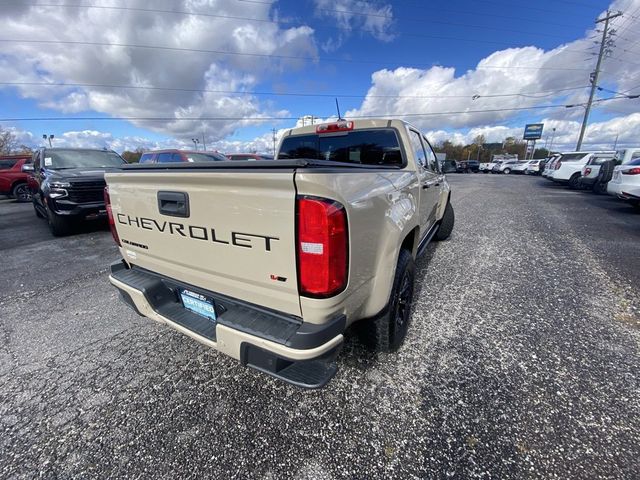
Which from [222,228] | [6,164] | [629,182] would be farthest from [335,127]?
[6,164]

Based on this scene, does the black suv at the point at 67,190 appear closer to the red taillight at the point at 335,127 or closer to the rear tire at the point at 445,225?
the red taillight at the point at 335,127

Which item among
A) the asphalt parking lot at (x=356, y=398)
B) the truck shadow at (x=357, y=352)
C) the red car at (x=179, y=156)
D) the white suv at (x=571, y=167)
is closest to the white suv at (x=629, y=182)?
the asphalt parking lot at (x=356, y=398)

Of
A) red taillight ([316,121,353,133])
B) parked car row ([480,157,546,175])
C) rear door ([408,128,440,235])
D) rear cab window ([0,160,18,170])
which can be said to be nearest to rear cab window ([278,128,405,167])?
red taillight ([316,121,353,133])

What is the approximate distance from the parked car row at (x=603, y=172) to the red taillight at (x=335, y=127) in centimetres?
878

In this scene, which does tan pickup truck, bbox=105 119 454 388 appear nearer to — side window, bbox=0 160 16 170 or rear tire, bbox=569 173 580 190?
side window, bbox=0 160 16 170

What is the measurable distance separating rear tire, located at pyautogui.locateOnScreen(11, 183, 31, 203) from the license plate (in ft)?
51.9

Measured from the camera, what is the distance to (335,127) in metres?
3.43

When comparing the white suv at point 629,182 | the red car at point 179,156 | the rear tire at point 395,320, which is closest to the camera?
the rear tire at point 395,320

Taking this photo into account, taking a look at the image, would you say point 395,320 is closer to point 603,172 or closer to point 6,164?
point 603,172

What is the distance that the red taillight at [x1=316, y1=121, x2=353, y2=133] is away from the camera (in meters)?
3.37

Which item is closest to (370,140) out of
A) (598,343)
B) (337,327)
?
(337,327)

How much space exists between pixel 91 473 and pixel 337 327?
1.55m

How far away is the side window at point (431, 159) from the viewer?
411 cm

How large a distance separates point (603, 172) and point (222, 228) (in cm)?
1685
